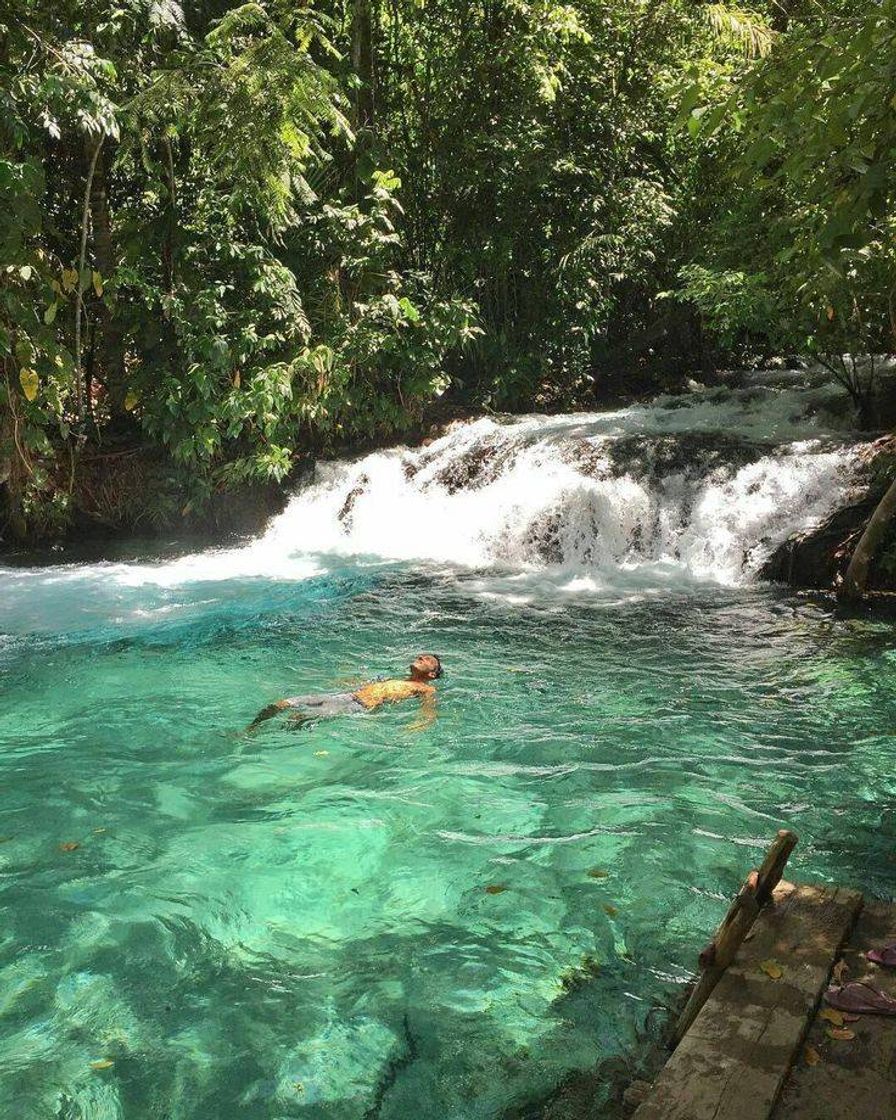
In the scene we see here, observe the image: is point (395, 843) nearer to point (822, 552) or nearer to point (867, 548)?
point (867, 548)

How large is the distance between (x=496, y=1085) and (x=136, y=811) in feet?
8.29

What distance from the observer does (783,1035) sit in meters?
2.46

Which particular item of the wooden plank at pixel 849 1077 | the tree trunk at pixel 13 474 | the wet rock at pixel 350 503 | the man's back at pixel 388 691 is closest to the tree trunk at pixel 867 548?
the man's back at pixel 388 691

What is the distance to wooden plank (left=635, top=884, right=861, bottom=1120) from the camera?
2266 mm

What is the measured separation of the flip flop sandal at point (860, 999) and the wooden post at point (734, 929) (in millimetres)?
285

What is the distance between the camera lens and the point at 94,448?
497 inches

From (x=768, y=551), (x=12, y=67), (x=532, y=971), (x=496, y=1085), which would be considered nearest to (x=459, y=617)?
(x=768, y=551)

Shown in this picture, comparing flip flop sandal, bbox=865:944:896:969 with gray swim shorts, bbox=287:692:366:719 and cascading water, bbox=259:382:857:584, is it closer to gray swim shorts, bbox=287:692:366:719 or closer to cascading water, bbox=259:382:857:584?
gray swim shorts, bbox=287:692:366:719

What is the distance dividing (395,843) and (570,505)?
21.6 feet

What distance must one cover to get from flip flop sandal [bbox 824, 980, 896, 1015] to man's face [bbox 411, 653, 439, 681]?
386 cm

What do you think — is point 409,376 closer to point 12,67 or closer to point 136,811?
point 12,67

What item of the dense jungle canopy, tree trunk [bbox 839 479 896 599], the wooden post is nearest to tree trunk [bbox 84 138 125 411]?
the dense jungle canopy

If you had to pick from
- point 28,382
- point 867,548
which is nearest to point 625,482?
point 867,548

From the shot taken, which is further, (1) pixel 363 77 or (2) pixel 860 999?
(1) pixel 363 77
